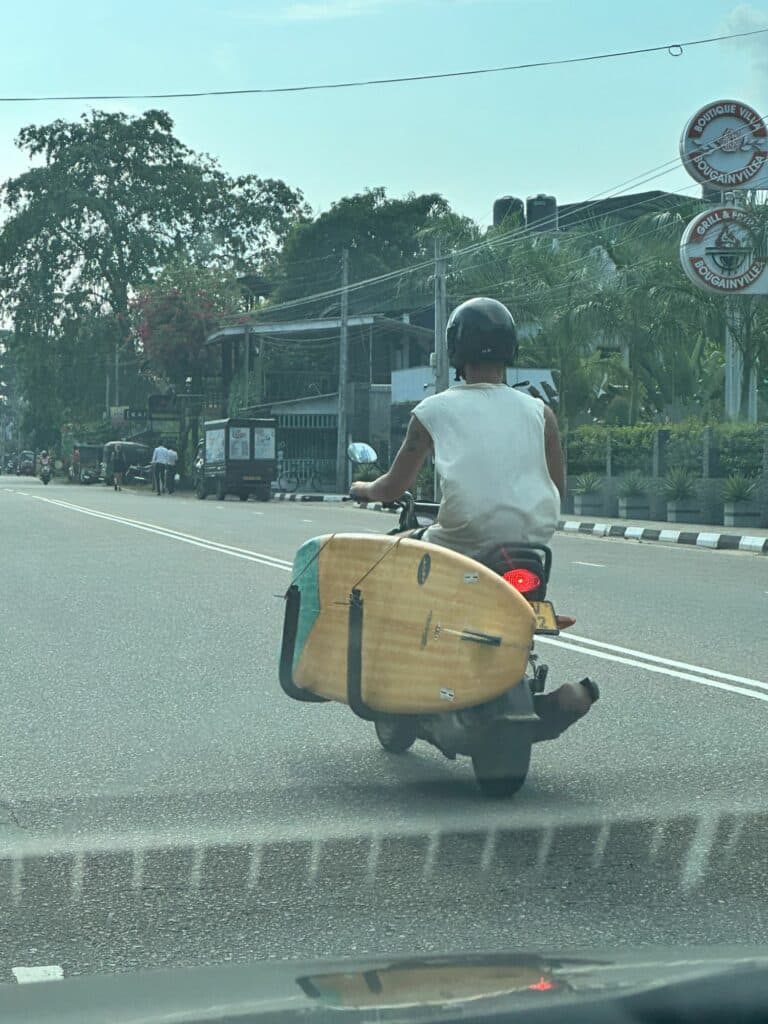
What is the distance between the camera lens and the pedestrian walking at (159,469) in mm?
49081

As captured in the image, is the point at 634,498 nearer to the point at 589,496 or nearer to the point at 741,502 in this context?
the point at 589,496

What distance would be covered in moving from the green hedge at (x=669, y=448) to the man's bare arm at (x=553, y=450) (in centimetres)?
1983

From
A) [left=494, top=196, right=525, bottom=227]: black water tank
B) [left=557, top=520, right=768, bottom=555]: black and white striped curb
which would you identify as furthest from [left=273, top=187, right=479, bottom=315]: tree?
[left=557, top=520, right=768, bottom=555]: black and white striped curb

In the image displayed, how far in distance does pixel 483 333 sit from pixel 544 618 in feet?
3.73

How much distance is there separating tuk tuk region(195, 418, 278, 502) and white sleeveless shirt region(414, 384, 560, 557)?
1481 inches

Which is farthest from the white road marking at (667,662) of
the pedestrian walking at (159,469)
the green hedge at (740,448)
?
the pedestrian walking at (159,469)

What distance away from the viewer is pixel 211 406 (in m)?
60.9

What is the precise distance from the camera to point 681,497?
2712 cm

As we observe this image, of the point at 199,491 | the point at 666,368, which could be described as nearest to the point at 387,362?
the point at 199,491

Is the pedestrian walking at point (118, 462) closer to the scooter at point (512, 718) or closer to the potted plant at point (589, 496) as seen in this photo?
the potted plant at point (589, 496)

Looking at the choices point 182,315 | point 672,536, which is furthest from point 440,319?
point 182,315

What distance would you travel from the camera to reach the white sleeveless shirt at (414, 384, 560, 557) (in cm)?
594

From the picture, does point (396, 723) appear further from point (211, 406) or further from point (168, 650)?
point (211, 406)

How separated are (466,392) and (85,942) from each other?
8.79 feet
